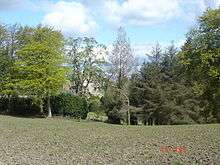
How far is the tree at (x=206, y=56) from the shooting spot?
56.3 m

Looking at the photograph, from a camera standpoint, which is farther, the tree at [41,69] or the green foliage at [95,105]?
the green foliage at [95,105]

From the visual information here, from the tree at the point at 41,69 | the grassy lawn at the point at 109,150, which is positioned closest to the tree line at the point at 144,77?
the tree at the point at 41,69

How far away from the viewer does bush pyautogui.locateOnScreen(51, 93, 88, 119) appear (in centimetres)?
6375

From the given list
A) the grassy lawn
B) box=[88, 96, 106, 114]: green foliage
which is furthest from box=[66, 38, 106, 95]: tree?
the grassy lawn

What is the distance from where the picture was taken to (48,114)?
61375mm

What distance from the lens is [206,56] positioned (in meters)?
55.7

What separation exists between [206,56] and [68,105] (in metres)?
18.1

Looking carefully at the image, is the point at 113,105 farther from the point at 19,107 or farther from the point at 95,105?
the point at 19,107

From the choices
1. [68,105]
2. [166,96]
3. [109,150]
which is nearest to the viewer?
[109,150]

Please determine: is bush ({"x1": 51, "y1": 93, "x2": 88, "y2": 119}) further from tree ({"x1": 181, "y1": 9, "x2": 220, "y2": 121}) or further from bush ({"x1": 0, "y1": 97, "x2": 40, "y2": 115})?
tree ({"x1": 181, "y1": 9, "x2": 220, "y2": 121})

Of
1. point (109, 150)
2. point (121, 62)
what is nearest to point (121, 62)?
point (121, 62)

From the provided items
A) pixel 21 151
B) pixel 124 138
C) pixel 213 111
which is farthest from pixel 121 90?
pixel 21 151

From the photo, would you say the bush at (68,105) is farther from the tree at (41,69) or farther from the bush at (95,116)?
the tree at (41,69)

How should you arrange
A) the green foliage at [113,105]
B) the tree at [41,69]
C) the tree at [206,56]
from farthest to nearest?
the green foliage at [113,105] → the tree at [41,69] → the tree at [206,56]
